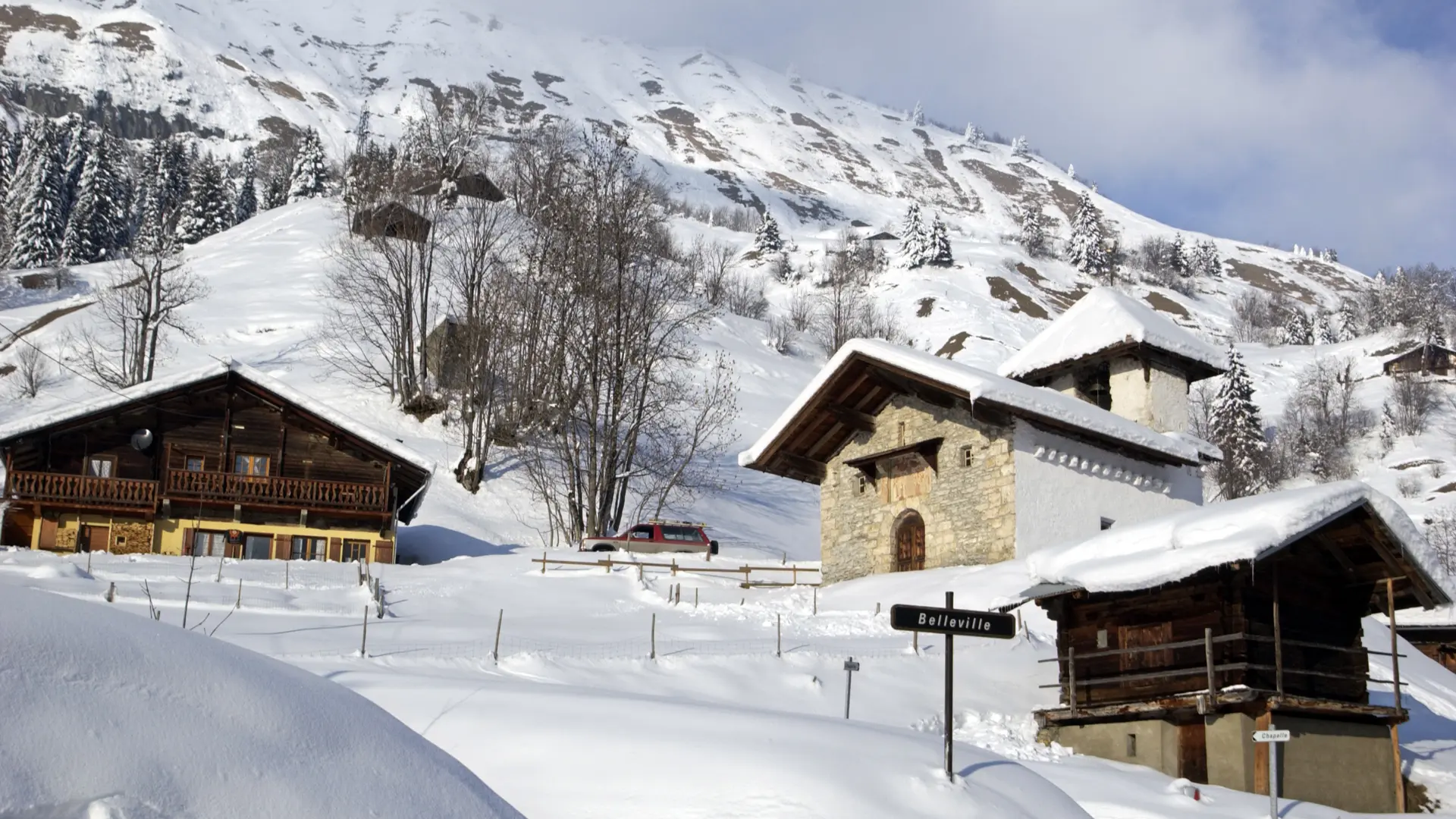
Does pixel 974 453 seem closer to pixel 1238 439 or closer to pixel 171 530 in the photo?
pixel 171 530

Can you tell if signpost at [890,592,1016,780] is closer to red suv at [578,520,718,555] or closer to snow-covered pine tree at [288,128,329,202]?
red suv at [578,520,718,555]

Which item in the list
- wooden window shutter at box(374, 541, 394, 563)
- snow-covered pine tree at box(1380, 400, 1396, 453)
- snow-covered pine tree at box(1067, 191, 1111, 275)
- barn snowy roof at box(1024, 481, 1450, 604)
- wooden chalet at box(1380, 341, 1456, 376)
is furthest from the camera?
snow-covered pine tree at box(1067, 191, 1111, 275)

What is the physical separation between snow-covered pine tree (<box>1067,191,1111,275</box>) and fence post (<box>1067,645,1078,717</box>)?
353 ft

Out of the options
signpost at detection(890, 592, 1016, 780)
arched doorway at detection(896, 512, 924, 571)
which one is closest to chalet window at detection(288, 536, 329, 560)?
arched doorway at detection(896, 512, 924, 571)

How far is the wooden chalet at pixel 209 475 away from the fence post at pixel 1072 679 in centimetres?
2041

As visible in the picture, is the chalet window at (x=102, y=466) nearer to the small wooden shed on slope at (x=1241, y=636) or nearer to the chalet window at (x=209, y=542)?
the chalet window at (x=209, y=542)

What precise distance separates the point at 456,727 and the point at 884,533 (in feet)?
65.1

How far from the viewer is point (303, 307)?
62844 millimetres

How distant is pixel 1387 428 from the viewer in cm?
7950

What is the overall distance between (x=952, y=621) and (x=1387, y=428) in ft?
259

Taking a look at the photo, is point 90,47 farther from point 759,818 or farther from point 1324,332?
point 759,818

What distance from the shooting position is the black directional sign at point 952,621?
33.5 feet

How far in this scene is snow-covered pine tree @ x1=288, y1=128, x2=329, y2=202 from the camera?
103 meters

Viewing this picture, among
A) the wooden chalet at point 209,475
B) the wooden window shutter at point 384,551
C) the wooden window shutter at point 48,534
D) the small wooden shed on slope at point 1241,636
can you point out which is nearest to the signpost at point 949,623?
the small wooden shed on slope at point 1241,636
